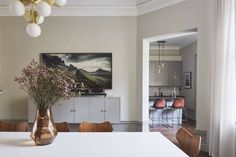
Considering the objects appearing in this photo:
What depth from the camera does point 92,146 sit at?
85.4 inches

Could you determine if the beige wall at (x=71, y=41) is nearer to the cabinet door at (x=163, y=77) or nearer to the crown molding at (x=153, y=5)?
the crown molding at (x=153, y=5)

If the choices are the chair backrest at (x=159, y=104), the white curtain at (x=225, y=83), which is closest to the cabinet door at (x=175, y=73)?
the chair backrest at (x=159, y=104)

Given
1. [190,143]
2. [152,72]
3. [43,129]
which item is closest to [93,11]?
[43,129]

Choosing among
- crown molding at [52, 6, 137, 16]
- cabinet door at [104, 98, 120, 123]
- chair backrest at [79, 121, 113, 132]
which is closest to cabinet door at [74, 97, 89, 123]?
cabinet door at [104, 98, 120, 123]

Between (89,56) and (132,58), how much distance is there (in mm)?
982

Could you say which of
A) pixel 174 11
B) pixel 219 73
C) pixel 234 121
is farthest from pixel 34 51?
pixel 234 121

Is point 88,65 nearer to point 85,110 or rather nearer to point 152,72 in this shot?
point 85,110

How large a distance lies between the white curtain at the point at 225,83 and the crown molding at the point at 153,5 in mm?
1291

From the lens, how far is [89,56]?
5637 mm

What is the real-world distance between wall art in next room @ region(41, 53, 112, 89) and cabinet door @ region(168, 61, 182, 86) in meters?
5.67

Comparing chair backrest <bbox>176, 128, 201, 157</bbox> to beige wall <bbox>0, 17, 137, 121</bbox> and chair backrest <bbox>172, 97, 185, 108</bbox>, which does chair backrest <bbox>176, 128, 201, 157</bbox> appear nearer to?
beige wall <bbox>0, 17, 137, 121</bbox>

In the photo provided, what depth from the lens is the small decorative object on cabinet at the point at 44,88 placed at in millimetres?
2039

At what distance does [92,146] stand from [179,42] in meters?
8.28

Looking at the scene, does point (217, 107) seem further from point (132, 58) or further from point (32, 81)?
point (32, 81)
